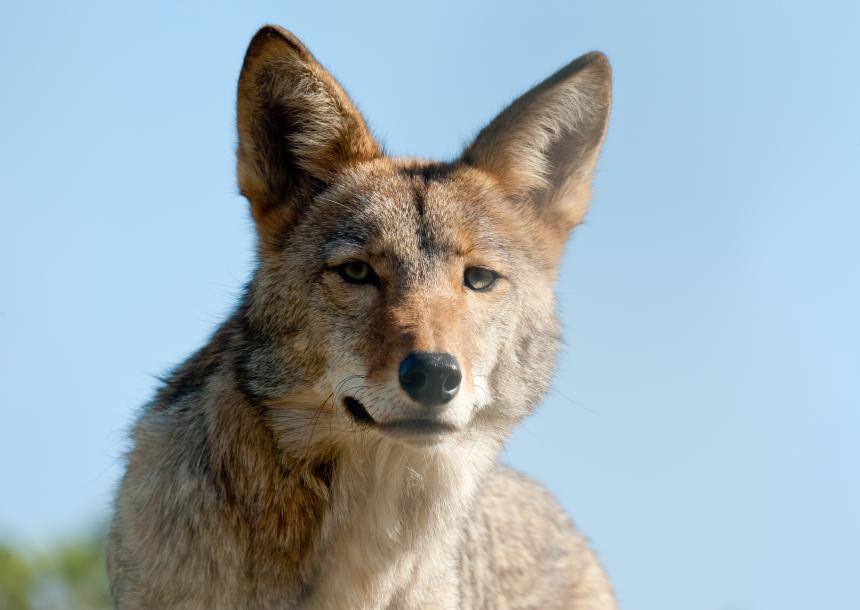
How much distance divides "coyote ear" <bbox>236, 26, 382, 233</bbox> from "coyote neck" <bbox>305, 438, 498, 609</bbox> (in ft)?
5.04

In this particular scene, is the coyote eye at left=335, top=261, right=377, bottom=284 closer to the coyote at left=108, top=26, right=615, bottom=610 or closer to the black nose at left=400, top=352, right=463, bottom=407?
the coyote at left=108, top=26, right=615, bottom=610

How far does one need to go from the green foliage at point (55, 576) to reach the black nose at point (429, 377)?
9.47 meters

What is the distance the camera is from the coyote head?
5387 mm

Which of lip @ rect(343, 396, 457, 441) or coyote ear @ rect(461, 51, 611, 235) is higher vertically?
coyote ear @ rect(461, 51, 611, 235)

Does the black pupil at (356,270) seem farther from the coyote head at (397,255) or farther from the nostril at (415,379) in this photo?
the nostril at (415,379)

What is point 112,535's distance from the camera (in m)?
6.43

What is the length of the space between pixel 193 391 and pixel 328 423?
1.01 m

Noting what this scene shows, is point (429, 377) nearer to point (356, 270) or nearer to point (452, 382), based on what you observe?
point (452, 382)

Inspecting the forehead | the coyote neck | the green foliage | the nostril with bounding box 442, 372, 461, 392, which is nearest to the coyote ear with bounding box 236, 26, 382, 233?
the forehead

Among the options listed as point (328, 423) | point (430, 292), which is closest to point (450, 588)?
point (328, 423)

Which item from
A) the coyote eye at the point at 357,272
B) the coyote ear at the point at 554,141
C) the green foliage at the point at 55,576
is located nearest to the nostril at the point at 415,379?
the coyote eye at the point at 357,272

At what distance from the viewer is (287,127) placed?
6363mm

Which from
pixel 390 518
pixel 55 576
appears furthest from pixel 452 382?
pixel 55 576

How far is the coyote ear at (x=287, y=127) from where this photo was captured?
606cm
